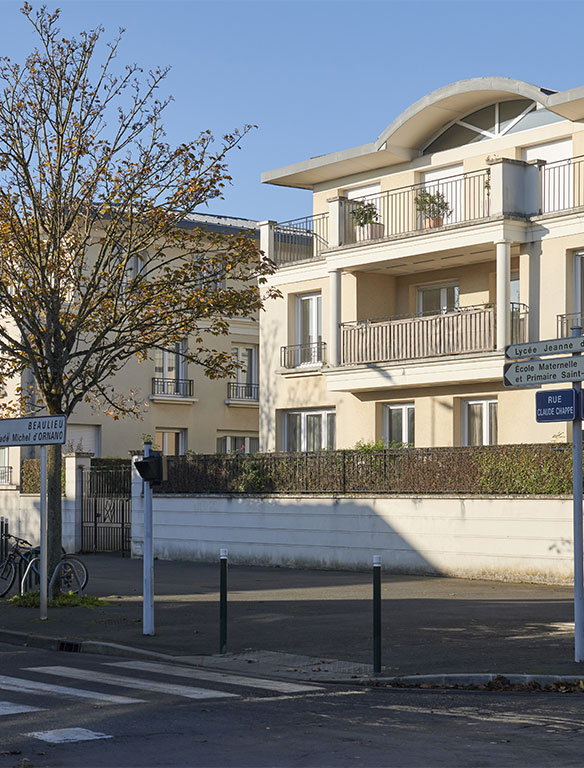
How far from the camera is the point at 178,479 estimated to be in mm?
28812

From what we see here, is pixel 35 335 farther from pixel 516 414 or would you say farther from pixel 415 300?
pixel 415 300

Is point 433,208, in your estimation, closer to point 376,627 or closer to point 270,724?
point 376,627

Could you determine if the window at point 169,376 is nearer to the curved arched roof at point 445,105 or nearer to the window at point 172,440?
the window at point 172,440

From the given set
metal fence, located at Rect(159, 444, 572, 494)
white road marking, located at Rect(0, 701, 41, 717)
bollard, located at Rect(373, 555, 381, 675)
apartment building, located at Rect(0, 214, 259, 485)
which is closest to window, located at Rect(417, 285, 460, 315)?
metal fence, located at Rect(159, 444, 572, 494)

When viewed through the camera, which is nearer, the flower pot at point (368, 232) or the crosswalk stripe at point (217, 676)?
the crosswalk stripe at point (217, 676)

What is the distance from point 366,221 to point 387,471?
27.5 feet

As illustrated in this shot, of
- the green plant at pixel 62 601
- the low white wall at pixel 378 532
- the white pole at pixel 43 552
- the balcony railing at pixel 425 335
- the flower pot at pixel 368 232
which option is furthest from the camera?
the flower pot at pixel 368 232

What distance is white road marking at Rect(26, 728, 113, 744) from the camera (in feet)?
27.3

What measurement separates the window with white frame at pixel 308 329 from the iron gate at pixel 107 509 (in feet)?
19.1

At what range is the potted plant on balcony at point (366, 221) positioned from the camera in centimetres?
3025

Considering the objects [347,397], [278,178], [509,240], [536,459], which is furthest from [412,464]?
[278,178]

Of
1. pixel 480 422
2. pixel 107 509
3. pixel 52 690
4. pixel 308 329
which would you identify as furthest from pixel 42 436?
pixel 308 329

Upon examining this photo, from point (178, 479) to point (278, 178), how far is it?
935cm

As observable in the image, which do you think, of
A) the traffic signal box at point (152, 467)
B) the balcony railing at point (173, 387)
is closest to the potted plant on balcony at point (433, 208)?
the traffic signal box at point (152, 467)
